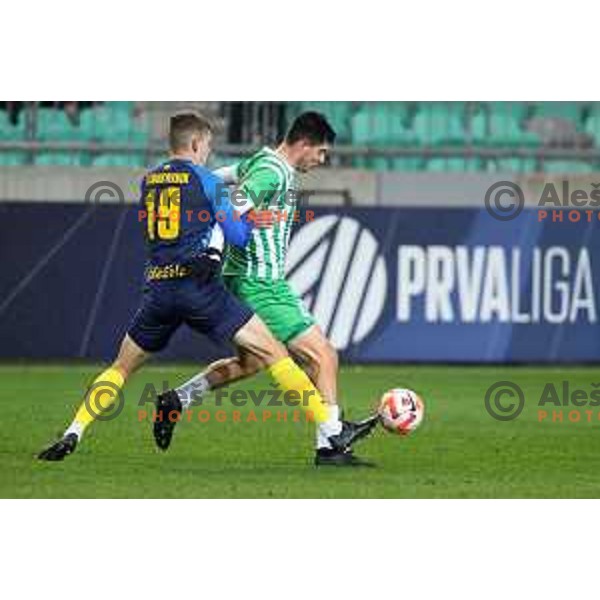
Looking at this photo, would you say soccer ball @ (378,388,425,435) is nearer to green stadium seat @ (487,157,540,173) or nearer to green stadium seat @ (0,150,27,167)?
green stadium seat @ (0,150,27,167)

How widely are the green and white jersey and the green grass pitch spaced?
1218mm

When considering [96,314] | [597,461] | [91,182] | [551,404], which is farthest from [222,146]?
[597,461]

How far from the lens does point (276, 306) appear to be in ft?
41.2

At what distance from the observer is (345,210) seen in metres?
23.1

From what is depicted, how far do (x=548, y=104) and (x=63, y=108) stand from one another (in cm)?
642

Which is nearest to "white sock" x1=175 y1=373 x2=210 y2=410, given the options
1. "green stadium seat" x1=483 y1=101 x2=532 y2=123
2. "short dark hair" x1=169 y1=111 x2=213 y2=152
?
"short dark hair" x1=169 y1=111 x2=213 y2=152

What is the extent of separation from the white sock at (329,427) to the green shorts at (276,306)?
55cm

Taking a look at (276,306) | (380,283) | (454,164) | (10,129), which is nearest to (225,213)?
(276,306)

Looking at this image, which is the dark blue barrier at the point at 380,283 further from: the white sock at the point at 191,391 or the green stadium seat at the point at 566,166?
the white sock at the point at 191,391

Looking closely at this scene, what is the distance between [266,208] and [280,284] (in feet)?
1.63

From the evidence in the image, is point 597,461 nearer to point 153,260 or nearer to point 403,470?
point 403,470

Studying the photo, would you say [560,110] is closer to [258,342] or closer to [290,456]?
[290,456]

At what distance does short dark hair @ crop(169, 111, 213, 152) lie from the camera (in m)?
11.9

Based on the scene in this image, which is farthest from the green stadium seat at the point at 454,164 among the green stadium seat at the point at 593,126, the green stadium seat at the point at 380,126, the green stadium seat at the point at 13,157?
the green stadium seat at the point at 13,157
